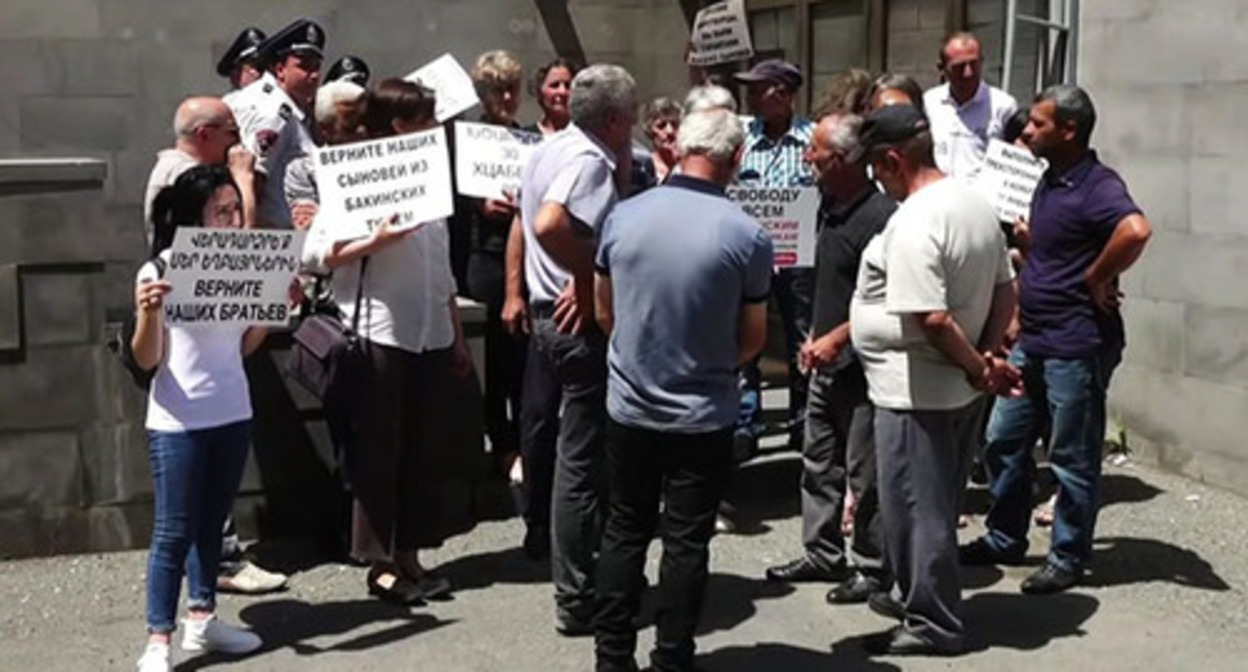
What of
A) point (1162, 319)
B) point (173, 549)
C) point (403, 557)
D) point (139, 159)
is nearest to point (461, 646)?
point (403, 557)

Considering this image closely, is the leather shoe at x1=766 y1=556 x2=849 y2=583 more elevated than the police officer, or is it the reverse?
the police officer

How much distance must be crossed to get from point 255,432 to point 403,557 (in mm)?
905

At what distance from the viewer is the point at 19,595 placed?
5855 mm

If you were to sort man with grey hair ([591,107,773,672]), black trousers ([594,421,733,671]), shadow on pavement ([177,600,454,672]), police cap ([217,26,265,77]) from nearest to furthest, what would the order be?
man with grey hair ([591,107,773,672]) < black trousers ([594,421,733,671]) < shadow on pavement ([177,600,454,672]) < police cap ([217,26,265,77])

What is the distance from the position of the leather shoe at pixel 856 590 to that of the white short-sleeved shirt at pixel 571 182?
4.96 feet

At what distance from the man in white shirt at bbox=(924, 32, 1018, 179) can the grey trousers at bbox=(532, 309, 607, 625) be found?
103 inches

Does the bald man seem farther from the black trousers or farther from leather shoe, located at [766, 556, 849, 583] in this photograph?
leather shoe, located at [766, 556, 849, 583]

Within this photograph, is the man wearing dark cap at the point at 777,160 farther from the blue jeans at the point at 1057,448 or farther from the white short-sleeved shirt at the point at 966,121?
the blue jeans at the point at 1057,448

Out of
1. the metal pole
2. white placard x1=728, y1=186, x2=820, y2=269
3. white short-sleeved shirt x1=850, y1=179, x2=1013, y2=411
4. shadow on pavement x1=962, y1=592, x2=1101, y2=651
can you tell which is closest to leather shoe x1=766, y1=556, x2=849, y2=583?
shadow on pavement x1=962, y1=592, x2=1101, y2=651

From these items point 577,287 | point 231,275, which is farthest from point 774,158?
point 231,275

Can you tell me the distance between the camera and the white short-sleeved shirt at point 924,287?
4.82 m

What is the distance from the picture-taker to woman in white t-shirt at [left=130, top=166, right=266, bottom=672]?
4.86 metres

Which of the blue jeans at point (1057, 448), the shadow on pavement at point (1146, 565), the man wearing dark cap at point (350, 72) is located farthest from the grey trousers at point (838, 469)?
the man wearing dark cap at point (350, 72)

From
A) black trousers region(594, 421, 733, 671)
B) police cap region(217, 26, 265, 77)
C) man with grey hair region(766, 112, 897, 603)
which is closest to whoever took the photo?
black trousers region(594, 421, 733, 671)
